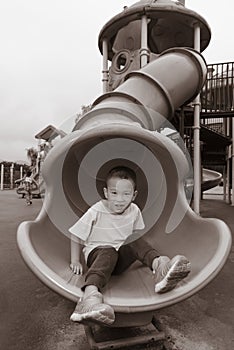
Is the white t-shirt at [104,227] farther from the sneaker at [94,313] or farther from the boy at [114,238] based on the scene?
the sneaker at [94,313]

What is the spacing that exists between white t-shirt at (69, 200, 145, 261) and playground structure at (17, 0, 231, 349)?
20cm

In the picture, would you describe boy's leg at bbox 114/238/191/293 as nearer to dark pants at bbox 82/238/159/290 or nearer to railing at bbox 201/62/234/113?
dark pants at bbox 82/238/159/290

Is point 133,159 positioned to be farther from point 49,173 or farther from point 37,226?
point 37,226

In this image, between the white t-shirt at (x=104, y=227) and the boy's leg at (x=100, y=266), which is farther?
the white t-shirt at (x=104, y=227)

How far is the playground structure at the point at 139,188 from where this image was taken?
1364 mm

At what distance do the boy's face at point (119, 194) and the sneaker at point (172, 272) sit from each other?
1.50ft

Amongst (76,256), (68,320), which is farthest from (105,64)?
(68,320)

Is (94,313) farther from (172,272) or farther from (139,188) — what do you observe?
(139,188)

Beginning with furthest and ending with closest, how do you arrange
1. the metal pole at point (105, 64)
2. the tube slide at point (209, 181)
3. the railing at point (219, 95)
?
the tube slide at point (209, 181) → the railing at point (219, 95) → the metal pole at point (105, 64)

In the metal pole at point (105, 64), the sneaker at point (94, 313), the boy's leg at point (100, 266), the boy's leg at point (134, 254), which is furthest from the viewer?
the metal pole at point (105, 64)

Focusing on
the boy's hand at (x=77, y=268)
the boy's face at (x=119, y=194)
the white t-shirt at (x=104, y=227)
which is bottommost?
the boy's hand at (x=77, y=268)

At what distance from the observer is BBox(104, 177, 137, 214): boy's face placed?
174 cm

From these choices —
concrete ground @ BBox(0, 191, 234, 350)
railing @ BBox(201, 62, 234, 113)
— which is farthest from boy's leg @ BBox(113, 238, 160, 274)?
railing @ BBox(201, 62, 234, 113)

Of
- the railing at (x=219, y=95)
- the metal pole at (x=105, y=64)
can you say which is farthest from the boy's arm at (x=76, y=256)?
the railing at (x=219, y=95)
